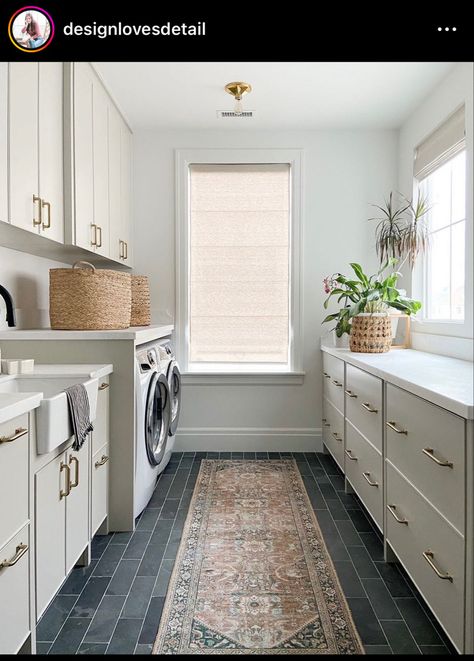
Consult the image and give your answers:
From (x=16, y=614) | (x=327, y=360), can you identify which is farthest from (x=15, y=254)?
(x=327, y=360)

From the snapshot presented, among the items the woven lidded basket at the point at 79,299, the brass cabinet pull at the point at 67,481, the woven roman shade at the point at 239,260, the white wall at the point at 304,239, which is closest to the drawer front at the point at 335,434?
the white wall at the point at 304,239

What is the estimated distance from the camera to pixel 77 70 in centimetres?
235

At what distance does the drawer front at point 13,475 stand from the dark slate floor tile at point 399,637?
118cm

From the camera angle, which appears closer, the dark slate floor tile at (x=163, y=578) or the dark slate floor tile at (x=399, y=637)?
the dark slate floor tile at (x=399, y=637)

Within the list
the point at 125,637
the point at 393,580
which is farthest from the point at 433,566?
the point at 125,637

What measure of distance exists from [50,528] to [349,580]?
3.75 ft

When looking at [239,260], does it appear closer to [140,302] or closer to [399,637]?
[140,302]

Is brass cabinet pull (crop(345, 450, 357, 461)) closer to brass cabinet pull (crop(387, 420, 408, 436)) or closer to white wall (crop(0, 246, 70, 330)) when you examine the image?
brass cabinet pull (crop(387, 420, 408, 436))

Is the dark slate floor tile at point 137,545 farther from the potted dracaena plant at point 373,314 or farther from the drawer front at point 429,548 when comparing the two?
the potted dracaena plant at point 373,314

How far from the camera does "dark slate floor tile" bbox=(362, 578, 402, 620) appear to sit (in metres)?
1.59

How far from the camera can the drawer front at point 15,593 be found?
3.81 ft

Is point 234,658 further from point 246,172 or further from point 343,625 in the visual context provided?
point 246,172

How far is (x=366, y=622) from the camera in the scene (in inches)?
61.3
